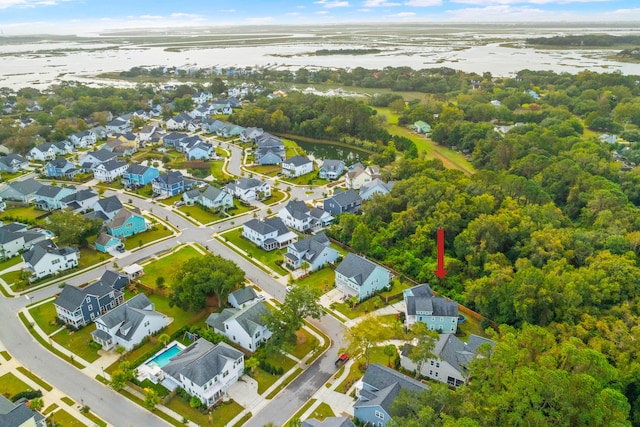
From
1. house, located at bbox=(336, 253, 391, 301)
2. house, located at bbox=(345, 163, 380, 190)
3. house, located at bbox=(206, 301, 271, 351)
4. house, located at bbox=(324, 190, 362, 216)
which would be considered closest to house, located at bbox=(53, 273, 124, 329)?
house, located at bbox=(206, 301, 271, 351)

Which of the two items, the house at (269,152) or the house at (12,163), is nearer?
the house at (12,163)

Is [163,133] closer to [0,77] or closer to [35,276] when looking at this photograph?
[35,276]

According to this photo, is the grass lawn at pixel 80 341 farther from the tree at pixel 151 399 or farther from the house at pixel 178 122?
the house at pixel 178 122

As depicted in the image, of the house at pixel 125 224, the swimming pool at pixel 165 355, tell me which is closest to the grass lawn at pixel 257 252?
the house at pixel 125 224

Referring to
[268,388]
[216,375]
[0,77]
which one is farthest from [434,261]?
[0,77]

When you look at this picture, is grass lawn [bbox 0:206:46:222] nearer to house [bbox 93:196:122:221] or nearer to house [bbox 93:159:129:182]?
house [bbox 93:196:122:221]
